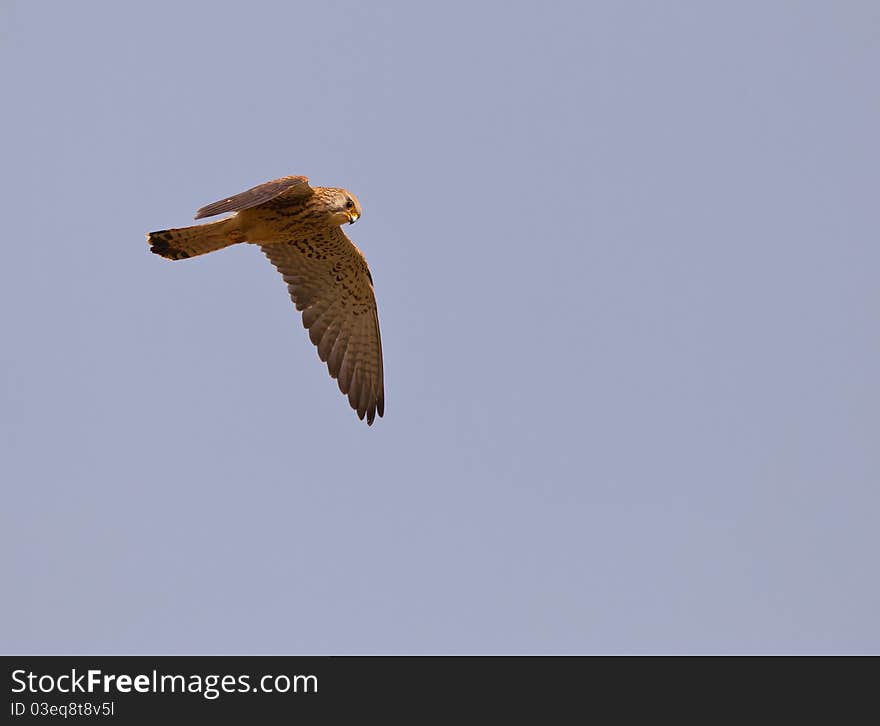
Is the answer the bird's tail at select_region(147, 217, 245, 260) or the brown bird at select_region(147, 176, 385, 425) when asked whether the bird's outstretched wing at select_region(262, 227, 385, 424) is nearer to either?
the brown bird at select_region(147, 176, 385, 425)

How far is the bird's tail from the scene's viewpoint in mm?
16047

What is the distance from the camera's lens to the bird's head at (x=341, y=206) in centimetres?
1619

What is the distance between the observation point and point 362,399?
1827 cm

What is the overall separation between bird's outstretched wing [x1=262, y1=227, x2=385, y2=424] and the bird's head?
1048 millimetres

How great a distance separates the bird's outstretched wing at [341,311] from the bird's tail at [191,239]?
122 centimetres

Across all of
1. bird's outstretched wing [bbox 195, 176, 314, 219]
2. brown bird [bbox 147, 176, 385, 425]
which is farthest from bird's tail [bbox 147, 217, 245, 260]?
bird's outstretched wing [bbox 195, 176, 314, 219]

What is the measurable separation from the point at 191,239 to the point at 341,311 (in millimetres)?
2600

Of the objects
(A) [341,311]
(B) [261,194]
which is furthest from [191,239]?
(A) [341,311]

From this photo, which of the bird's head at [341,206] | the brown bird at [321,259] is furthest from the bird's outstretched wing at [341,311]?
the bird's head at [341,206]

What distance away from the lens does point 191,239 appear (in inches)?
635
